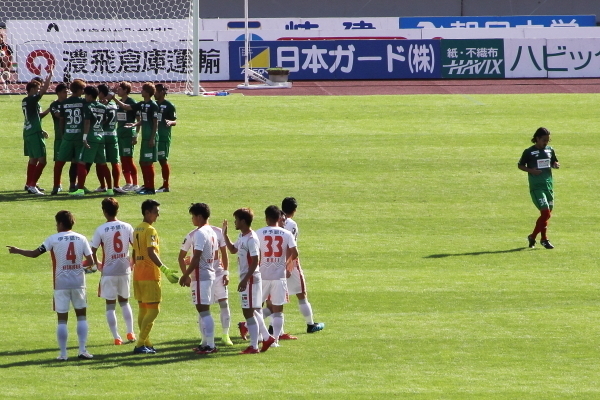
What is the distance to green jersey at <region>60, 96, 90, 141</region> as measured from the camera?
18.0m

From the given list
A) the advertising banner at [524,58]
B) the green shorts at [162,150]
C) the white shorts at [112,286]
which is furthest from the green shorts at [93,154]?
the advertising banner at [524,58]

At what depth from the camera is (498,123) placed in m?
26.1

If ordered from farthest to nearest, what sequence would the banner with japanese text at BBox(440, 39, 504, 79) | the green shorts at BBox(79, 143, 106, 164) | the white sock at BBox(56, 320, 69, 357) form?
the banner with japanese text at BBox(440, 39, 504, 79) → the green shorts at BBox(79, 143, 106, 164) → the white sock at BBox(56, 320, 69, 357)

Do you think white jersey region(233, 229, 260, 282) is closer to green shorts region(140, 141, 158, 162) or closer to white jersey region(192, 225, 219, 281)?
white jersey region(192, 225, 219, 281)

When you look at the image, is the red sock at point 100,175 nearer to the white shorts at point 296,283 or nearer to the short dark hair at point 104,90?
the short dark hair at point 104,90

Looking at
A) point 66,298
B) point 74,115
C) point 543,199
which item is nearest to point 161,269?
point 66,298

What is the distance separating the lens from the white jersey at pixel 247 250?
34.5 feet

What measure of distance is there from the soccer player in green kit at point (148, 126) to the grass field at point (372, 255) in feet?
2.24

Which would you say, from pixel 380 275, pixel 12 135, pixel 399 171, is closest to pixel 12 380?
pixel 380 275

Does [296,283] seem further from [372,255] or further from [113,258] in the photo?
[372,255]

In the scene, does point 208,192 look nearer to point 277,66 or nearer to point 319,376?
point 319,376

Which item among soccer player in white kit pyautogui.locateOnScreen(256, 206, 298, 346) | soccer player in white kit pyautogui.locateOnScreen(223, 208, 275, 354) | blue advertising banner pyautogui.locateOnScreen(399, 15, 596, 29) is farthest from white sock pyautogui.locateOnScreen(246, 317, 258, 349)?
blue advertising banner pyautogui.locateOnScreen(399, 15, 596, 29)

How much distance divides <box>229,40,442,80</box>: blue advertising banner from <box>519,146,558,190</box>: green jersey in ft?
60.2

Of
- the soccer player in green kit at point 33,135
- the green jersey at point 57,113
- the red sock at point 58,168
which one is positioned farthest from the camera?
the red sock at point 58,168
